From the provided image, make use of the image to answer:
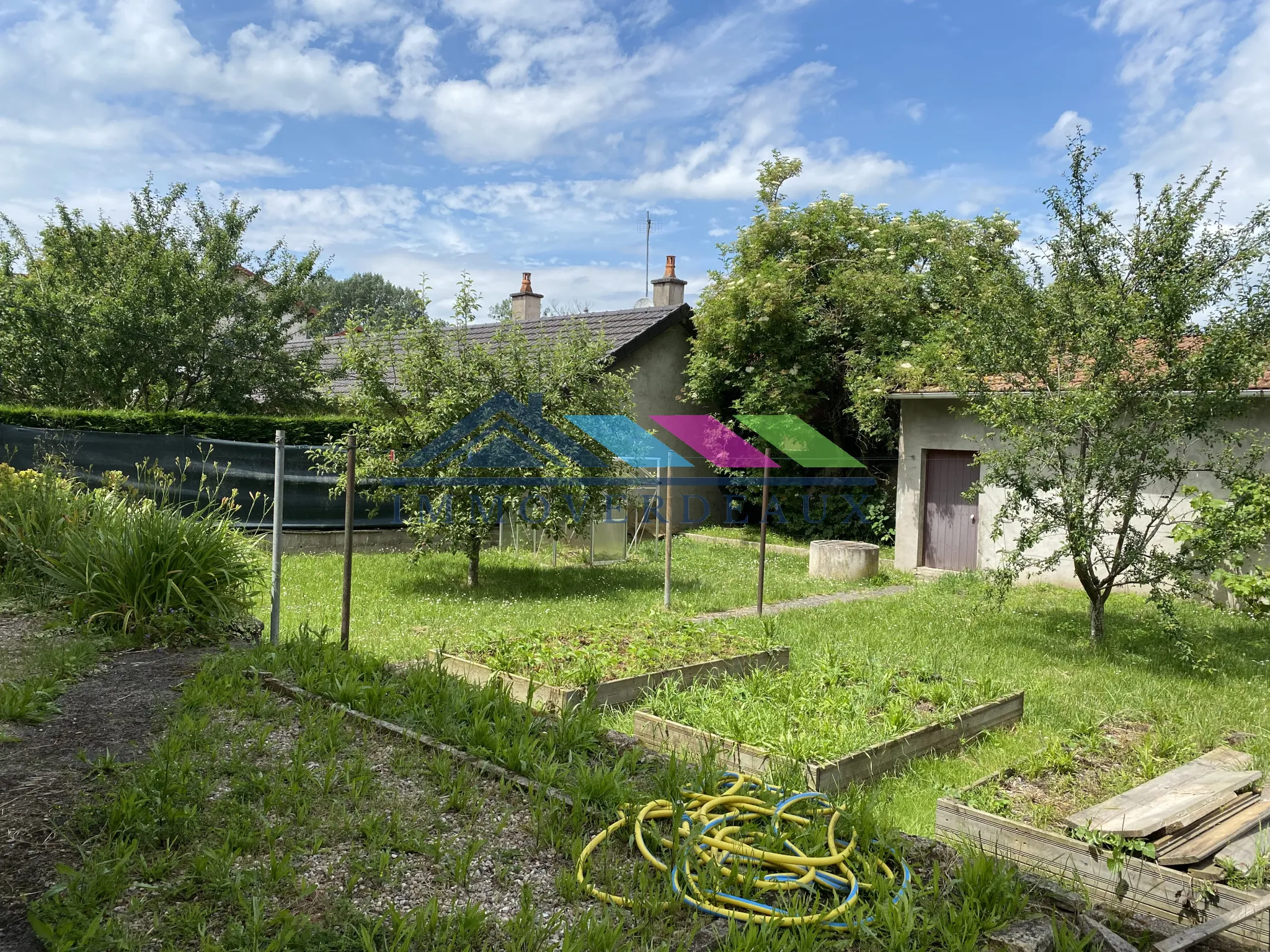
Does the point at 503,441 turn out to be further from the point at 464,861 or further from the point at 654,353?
the point at 654,353

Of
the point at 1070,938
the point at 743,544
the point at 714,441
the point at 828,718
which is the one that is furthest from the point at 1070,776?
the point at 714,441

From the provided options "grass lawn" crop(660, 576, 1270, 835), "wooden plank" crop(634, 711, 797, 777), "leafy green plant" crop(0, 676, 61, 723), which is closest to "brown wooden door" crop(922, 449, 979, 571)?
"grass lawn" crop(660, 576, 1270, 835)

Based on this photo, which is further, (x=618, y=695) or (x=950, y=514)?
(x=950, y=514)

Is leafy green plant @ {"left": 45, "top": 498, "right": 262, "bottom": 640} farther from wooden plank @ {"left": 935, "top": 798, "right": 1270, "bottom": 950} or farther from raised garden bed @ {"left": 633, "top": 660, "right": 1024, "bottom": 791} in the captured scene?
wooden plank @ {"left": 935, "top": 798, "right": 1270, "bottom": 950}

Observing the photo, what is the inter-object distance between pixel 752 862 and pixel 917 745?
7.61 ft

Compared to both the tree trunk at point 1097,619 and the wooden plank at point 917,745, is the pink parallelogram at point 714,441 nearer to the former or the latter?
the tree trunk at point 1097,619

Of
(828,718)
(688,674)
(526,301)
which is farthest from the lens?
(526,301)

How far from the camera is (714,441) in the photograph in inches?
731

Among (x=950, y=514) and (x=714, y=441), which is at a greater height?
(x=714, y=441)

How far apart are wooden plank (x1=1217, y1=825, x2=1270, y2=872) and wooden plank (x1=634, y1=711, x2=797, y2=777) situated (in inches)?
74.8

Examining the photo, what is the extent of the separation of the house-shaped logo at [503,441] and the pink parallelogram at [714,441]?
25.7 ft

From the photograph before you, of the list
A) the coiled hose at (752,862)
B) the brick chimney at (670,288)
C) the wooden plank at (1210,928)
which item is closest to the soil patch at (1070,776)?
the wooden plank at (1210,928)

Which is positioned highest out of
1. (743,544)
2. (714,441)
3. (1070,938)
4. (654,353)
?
(654,353)

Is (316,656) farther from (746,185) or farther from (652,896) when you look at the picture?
(746,185)
